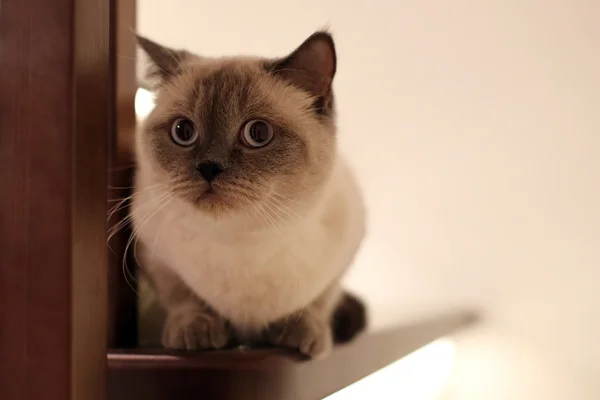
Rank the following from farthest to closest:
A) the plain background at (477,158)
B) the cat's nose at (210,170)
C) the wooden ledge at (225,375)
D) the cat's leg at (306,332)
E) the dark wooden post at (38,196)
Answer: the plain background at (477,158) → the cat's leg at (306,332) → the cat's nose at (210,170) → the wooden ledge at (225,375) → the dark wooden post at (38,196)

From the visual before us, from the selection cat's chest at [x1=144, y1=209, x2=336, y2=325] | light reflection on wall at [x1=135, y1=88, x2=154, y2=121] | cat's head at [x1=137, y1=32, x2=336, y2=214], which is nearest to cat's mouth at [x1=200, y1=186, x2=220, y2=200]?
cat's head at [x1=137, y1=32, x2=336, y2=214]

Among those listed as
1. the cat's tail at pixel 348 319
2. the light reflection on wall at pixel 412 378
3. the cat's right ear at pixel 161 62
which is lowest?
the light reflection on wall at pixel 412 378

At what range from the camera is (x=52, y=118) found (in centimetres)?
48

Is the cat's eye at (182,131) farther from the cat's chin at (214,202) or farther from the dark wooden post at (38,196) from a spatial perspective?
the dark wooden post at (38,196)

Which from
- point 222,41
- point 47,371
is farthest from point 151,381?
point 222,41

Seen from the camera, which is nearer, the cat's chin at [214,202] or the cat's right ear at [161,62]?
the cat's chin at [214,202]

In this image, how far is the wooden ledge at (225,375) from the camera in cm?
75

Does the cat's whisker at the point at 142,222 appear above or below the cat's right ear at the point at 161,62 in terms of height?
below

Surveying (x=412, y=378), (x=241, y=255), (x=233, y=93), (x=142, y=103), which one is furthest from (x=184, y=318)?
(x=412, y=378)

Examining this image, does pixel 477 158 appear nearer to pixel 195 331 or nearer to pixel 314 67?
pixel 314 67

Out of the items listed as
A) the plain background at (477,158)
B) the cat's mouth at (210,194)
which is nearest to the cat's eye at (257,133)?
the cat's mouth at (210,194)

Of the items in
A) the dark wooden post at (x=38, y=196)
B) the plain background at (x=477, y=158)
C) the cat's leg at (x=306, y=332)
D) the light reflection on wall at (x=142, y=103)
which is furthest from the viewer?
the plain background at (x=477, y=158)

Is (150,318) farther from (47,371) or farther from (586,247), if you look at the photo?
(586,247)

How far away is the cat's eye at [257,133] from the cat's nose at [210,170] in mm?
81
